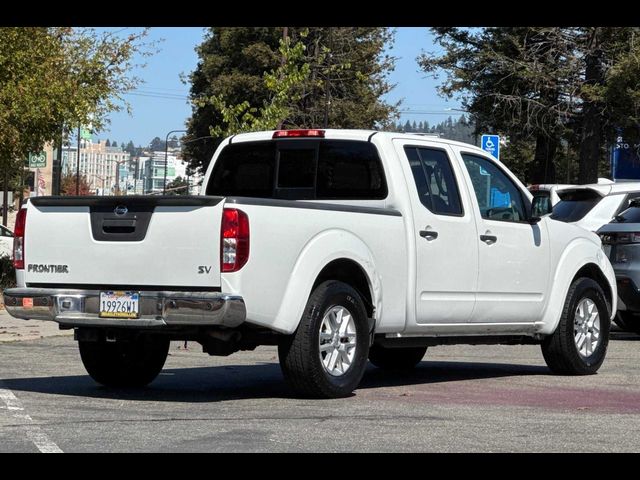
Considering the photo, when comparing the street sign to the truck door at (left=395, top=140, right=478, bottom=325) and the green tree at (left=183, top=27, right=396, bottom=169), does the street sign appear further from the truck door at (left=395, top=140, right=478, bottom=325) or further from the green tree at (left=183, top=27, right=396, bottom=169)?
the green tree at (left=183, top=27, right=396, bottom=169)

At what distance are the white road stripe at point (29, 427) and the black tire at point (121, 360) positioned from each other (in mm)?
784

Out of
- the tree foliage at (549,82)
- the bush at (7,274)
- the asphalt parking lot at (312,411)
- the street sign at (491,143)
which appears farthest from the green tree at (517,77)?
the asphalt parking lot at (312,411)

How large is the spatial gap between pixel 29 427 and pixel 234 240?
185 cm

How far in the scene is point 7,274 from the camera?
23906mm

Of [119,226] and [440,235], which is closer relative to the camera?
[119,226]

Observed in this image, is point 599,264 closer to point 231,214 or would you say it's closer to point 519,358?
point 519,358

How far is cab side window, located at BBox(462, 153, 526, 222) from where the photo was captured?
11.4 meters

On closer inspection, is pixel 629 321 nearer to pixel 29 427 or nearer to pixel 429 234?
pixel 429 234

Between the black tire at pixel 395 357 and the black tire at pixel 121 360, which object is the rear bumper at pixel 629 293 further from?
the black tire at pixel 121 360

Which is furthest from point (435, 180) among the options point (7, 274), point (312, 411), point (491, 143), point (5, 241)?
point (5, 241)

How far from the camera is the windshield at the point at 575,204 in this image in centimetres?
1812

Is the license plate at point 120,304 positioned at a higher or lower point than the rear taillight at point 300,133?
lower
